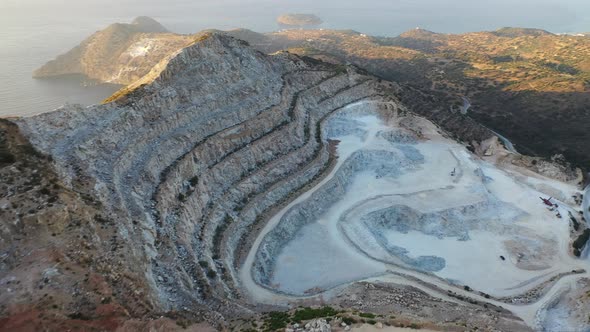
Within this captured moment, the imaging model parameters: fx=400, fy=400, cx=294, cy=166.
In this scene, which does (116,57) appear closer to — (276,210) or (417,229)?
(276,210)

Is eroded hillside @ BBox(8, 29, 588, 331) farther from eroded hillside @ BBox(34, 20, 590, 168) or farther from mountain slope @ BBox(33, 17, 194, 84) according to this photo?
mountain slope @ BBox(33, 17, 194, 84)

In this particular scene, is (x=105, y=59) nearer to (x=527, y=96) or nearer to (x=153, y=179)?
(x=153, y=179)

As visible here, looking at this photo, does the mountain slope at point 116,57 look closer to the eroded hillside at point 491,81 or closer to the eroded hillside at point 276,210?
the eroded hillside at point 491,81

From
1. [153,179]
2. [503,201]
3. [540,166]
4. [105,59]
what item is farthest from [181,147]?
[105,59]

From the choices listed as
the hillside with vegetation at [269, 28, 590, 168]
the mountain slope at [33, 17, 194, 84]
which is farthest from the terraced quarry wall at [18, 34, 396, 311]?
the mountain slope at [33, 17, 194, 84]

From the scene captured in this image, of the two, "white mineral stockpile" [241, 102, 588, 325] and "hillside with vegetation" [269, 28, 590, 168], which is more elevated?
"hillside with vegetation" [269, 28, 590, 168]

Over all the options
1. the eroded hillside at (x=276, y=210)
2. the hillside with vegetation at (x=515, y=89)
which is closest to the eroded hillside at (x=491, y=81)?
the hillside with vegetation at (x=515, y=89)

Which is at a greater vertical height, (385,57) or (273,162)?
(385,57)

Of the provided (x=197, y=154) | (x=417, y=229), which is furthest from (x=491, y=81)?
(x=197, y=154)

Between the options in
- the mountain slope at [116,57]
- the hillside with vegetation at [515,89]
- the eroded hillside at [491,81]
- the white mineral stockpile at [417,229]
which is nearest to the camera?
A: the white mineral stockpile at [417,229]
